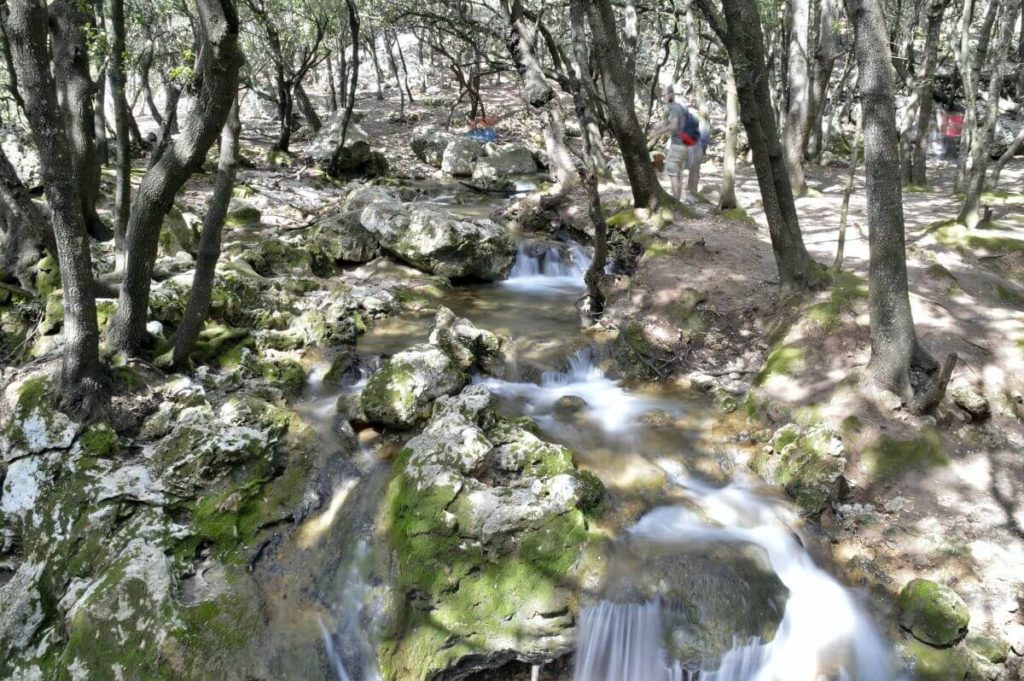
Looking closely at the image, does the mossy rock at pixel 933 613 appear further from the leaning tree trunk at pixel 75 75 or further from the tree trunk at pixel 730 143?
the leaning tree trunk at pixel 75 75

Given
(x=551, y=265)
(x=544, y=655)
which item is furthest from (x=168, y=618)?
(x=551, y=265)

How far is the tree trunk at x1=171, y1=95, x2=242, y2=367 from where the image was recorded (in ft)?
20.8

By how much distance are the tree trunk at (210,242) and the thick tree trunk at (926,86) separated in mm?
9972

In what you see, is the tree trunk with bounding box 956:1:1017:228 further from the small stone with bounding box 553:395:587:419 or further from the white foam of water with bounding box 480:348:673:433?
the small stone with bounding box 553:395:587:419

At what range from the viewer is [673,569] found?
16.8 ft

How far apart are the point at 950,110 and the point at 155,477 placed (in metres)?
28.6

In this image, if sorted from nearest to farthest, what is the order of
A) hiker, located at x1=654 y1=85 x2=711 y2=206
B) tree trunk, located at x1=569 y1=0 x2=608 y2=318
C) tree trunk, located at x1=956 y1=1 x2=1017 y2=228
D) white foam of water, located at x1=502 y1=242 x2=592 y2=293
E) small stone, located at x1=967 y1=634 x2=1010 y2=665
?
small stone, located at x1=967 y1=634 x2=1010 y2=665
tree trunk, located at x1=569 y1=0 x2=608 y2=318
tree trunk, located at x1=956 y1=1 x2=1017 y2=228
hiker, located at x1=654 y1=85 x2=711 y2=206
white foam of water, located at x1=502 y1=242 x2=592 y2=293

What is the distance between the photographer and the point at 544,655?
186 inches

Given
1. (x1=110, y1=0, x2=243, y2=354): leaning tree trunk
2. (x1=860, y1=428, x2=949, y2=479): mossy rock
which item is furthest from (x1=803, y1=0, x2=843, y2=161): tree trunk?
(x1=110, y1=0, x2=243, y2=354): leaning tree trunk

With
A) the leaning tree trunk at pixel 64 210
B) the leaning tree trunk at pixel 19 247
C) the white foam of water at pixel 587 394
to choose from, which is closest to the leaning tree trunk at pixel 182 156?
the leaning tree trunk at pixel 64 210

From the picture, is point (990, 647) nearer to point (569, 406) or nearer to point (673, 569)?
point (673, 569)

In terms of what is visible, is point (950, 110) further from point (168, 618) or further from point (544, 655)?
point (168, 618)

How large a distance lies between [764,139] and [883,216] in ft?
6.83

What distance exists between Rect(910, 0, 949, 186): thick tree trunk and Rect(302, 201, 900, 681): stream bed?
24.7 ft
